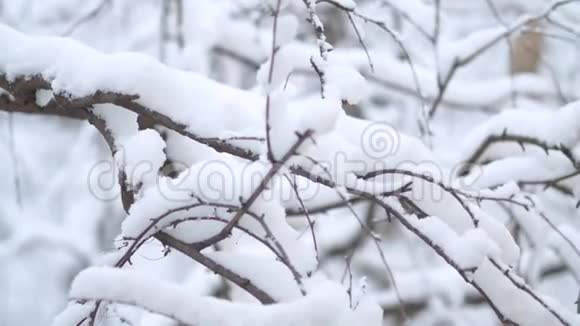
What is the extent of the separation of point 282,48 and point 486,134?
0.95m

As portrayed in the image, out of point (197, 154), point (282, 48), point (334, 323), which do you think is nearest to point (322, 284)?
point (334, 323)

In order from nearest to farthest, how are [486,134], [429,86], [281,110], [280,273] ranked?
1. [281,110]
2. [280,273]
3. [486,134]
4. [429,86]

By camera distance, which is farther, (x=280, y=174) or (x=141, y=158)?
(x=141, y=158)

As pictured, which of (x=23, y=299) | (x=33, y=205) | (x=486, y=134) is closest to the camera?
(x=486, y=134)

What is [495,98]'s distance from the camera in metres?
2.70

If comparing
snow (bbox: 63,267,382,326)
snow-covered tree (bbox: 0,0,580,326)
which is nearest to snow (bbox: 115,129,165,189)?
snow-covered tree (bbox: 0,0,580,326)

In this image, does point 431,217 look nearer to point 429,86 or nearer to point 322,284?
point 322,284

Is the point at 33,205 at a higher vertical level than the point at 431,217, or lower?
higher

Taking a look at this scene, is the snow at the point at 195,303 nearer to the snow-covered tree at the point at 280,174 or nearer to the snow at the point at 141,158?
the snow-covered tree at the point at 280,174

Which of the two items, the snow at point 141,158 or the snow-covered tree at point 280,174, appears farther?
the snow at point 141,158

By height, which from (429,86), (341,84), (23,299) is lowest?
(23,299)

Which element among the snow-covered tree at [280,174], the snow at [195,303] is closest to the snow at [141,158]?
the snow-covered tree at [280,174]

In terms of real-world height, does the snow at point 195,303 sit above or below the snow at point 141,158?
below

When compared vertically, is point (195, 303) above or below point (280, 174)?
below
